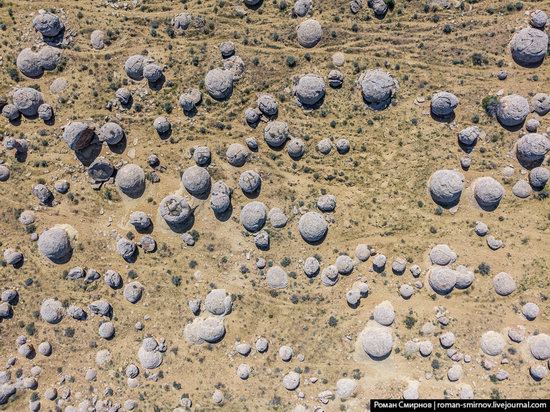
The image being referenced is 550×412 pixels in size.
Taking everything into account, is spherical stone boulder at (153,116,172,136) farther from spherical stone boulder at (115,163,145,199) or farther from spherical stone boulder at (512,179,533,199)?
spherical stone boulder at (512,179,533,199)

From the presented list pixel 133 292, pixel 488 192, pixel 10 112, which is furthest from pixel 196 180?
pixel 488 192

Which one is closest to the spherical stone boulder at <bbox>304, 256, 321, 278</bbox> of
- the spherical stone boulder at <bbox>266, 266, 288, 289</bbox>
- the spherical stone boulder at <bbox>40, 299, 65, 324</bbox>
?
the spherical stone boulder at <bbox>266, 266, 288, 289</bbox>

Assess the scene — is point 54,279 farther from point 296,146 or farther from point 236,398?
point 296,146

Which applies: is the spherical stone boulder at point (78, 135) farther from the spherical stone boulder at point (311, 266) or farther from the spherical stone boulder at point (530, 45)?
the spherical stone boulder at point (530, 45)

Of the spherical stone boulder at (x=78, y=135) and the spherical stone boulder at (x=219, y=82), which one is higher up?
the spherical stone boulder at (x=219, y=82)

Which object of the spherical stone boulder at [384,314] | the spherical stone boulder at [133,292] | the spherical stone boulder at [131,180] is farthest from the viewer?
the spherical stone boulder at [133,292]

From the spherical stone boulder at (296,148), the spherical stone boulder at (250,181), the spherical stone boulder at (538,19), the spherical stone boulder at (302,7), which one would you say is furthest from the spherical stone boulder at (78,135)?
the spherical stone boulder at (538,19)
